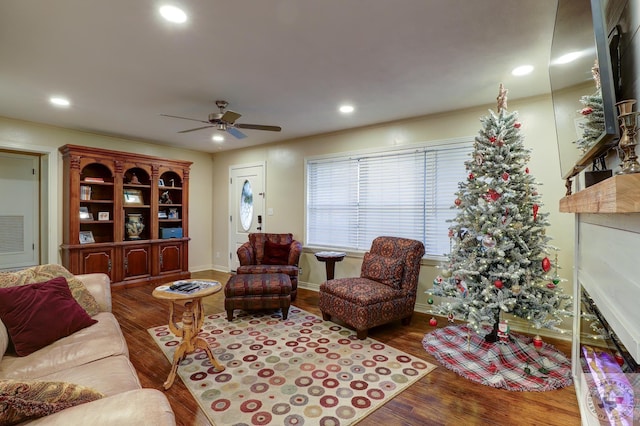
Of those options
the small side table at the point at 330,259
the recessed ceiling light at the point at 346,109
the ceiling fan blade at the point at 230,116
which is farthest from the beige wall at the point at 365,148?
the ceiling fan blade at the point at 230,116

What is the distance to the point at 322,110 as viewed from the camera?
3834 millimetres

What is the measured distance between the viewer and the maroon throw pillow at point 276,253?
4746 millimetres

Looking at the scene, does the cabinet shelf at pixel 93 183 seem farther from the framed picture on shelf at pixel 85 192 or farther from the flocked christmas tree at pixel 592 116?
the flocked christmas tree at pixel 592 116

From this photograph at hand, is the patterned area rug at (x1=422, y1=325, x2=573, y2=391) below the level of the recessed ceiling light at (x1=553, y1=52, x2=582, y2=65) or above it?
below

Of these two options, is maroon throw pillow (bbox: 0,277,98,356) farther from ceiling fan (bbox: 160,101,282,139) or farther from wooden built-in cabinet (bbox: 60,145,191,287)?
wooden built-in cabinet (bbox: 60,145,191,287)

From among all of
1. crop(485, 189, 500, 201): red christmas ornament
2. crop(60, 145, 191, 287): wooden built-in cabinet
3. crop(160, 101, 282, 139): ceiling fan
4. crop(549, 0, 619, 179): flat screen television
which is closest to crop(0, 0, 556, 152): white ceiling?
crop(160, 101, 282, 139): ceiling fan

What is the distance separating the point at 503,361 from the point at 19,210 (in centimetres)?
657

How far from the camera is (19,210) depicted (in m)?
4.74

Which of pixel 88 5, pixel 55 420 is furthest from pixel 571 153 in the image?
pixel 88 5

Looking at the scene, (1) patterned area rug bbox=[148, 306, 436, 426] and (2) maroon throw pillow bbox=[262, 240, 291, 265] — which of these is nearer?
(1) patterned area rug bbox=[148, 306, 436, 426]

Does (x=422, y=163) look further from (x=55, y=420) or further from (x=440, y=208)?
(x=55, y=420)

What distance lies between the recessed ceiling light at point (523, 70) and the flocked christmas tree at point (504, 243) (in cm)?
16

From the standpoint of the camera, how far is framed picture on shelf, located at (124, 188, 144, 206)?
17.7 ft

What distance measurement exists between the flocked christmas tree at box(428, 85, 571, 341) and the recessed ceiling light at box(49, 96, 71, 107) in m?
4.39
